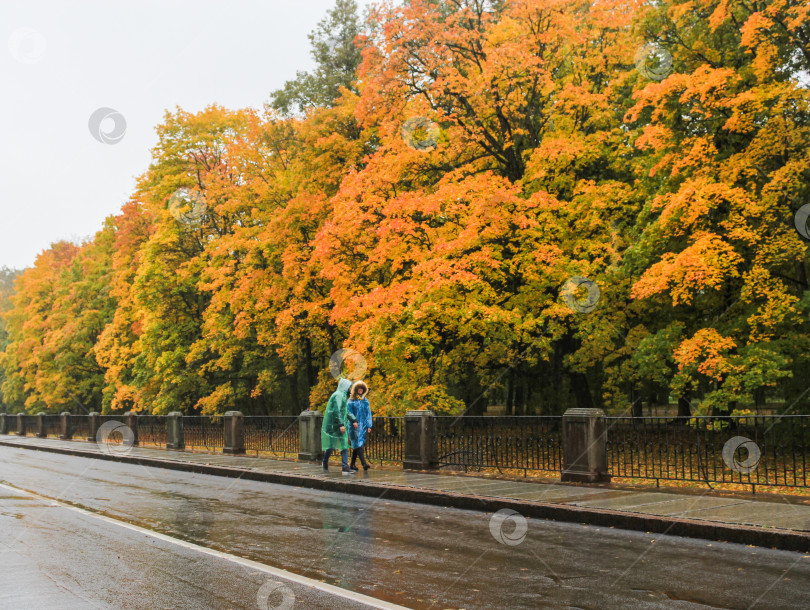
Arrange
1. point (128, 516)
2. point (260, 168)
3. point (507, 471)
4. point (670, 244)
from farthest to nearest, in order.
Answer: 1. point (260, 168)
2. point (670, 244)
3. point (507, 471)
4. point (128, 516)

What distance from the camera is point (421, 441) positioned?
53.9ft

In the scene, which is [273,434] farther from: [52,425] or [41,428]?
[41,428]

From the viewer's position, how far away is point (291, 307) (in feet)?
99.9

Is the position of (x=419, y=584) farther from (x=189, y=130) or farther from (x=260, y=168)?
(x=189, y=130)

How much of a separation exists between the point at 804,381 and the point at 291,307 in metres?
18.1

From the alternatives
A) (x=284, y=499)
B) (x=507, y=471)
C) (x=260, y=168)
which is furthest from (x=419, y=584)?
(x=260, y=168)
